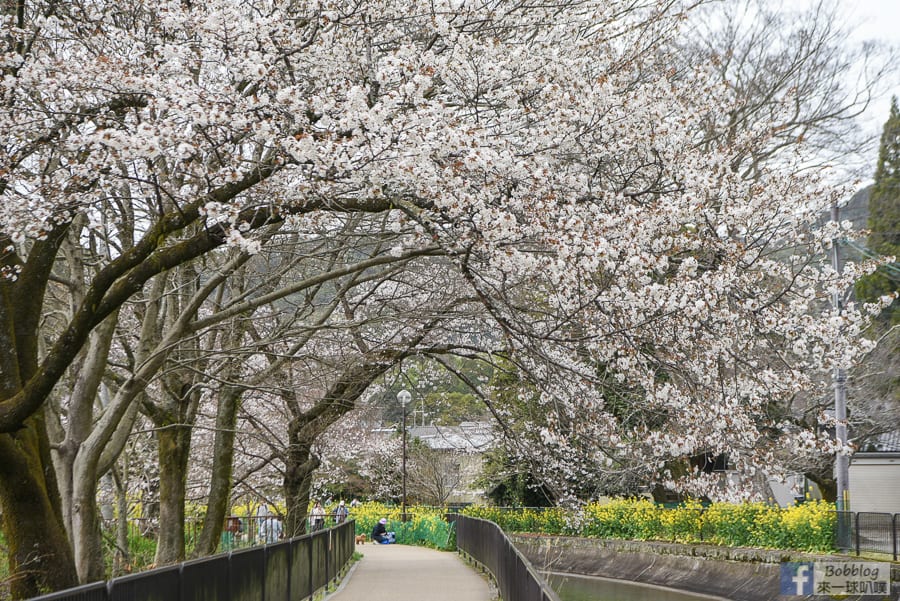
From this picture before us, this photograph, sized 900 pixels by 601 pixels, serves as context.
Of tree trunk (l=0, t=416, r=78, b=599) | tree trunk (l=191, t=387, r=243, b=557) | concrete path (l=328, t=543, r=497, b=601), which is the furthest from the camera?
concrete path (l=328, t=543, r=497, b=601)

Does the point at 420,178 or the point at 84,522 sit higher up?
the point at 420,178

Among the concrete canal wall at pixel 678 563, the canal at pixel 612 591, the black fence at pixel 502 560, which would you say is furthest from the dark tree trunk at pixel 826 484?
the black fence at pixel 502 560

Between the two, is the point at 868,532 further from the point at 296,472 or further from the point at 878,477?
the point at 878,477

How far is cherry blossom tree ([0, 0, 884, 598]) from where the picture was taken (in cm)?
837

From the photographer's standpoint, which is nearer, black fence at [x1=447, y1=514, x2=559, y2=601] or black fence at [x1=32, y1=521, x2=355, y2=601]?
black fence at [x1=32, y1=521, x2=355, y2=601]

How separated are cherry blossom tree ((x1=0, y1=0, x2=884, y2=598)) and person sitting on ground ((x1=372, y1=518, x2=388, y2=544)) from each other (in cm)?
2663

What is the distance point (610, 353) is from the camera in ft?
36.4

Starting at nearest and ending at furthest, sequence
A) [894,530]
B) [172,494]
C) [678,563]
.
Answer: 1. [172,494]
2. [894,530]
3. [678,563]

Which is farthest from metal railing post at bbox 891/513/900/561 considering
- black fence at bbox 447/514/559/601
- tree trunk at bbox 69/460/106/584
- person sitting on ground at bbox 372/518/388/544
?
person sitting on ground at bbox 372/518/388/544

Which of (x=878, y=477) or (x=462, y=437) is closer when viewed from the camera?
(x=878, y=477)

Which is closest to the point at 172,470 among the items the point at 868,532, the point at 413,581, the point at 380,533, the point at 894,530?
the point at 413,581

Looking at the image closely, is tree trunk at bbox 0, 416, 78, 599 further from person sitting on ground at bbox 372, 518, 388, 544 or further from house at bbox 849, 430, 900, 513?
person sitting on ground at bbox 372, 518, 388, 544

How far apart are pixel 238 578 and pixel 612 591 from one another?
16346mm

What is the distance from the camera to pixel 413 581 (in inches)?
770
